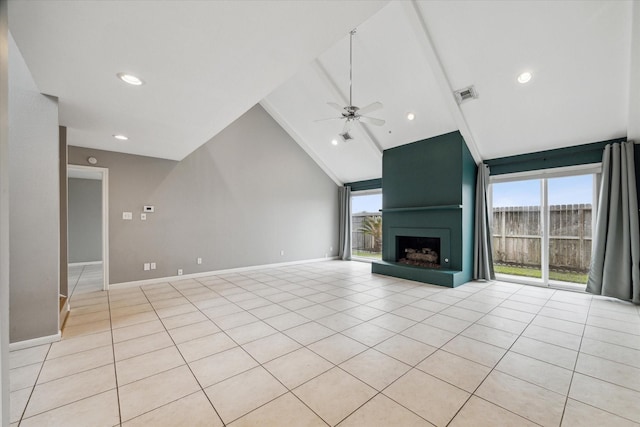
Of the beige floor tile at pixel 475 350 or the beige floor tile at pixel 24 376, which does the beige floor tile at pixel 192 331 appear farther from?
the beige floor tile at pixel 475 350

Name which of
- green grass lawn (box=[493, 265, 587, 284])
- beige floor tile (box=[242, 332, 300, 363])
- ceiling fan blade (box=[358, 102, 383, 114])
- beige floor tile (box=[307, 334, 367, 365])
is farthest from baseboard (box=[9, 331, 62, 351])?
green grass lawn (box=[493, 265, 587, 284])

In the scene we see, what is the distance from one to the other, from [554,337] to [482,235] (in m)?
2.70

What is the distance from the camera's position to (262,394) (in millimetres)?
1818

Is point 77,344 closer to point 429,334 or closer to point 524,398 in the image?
point 429,334

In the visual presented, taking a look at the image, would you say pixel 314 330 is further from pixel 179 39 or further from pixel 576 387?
pixel 179 39

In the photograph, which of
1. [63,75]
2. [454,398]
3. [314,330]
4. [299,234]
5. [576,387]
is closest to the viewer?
[454,398]

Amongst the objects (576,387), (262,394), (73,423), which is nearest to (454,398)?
(576,387)

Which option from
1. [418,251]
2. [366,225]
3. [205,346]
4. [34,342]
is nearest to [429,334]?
[205,346]

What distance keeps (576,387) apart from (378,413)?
1597 mm

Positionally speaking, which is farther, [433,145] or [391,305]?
[433,145]

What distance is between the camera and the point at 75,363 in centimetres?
223

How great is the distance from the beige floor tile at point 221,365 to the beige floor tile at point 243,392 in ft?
0.26

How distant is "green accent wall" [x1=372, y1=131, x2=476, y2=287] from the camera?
498cm

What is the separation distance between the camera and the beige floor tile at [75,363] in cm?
207
